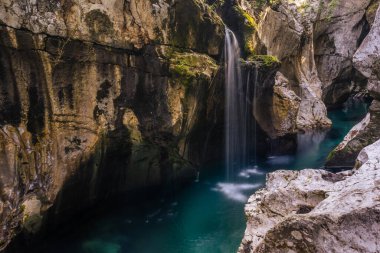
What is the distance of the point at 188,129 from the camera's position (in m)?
11.4

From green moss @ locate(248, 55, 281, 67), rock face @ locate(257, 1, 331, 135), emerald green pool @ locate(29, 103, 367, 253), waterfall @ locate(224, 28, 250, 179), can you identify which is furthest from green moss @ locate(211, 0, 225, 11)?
emerald green pool @ locate(29, 103, 367, 253)

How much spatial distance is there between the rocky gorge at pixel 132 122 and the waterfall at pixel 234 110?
375mm

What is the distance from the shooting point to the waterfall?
511 inches

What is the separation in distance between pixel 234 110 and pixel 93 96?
710cm

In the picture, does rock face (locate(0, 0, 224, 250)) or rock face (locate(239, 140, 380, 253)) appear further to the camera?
rock face (locate(0, 0, 224, 250))

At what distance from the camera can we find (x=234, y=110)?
14.3m

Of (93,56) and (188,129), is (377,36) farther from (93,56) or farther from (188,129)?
(93,56)

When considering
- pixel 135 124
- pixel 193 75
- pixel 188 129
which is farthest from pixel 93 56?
pixel 188 129

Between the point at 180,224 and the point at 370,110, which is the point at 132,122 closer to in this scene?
the point at 180,224

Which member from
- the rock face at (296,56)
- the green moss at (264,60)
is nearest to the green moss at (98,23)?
the green moss at (264,60)

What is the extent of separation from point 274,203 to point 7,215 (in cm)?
610

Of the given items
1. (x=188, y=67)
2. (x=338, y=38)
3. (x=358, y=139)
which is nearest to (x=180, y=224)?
(x=188, y=67)

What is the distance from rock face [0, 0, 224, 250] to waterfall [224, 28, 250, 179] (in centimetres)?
119

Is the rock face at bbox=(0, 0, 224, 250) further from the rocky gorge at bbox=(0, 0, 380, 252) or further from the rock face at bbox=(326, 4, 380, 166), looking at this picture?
the rock face at bbox=(326, 4, 380, 166)
